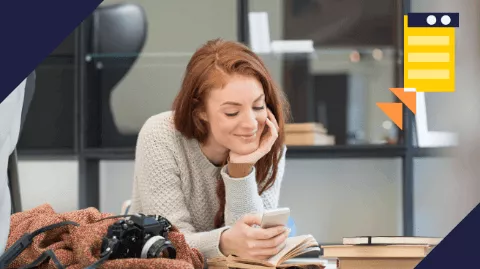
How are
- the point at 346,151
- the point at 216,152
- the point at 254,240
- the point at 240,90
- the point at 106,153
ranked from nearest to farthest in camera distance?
the point at 254,240
the point at 240,90
the point at 216,152
the point at 346,151
the point at 106,153

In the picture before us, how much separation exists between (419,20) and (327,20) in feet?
1.83

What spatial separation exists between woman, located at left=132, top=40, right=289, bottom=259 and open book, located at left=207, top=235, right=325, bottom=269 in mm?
57

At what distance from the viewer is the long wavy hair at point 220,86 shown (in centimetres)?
145

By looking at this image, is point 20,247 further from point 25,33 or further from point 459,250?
point 459,250

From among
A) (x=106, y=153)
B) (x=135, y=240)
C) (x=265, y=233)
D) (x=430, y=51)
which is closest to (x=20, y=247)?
(x=135, y=240)

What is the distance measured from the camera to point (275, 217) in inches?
46.7

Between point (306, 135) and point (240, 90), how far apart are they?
6.76ft

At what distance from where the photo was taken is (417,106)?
348 cm

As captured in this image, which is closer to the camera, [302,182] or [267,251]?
[267,251]

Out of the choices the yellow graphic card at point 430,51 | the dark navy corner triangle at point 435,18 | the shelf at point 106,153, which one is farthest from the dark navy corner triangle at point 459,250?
the shelf at point 106,153

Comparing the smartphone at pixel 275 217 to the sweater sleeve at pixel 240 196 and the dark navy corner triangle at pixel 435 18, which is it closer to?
the sweater sleeve at pixel 240 196

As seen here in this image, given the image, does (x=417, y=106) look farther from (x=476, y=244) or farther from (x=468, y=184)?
(x=476, y=244)

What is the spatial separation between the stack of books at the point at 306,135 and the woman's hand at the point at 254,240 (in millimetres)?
2137

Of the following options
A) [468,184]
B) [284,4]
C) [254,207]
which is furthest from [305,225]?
[254,207]
